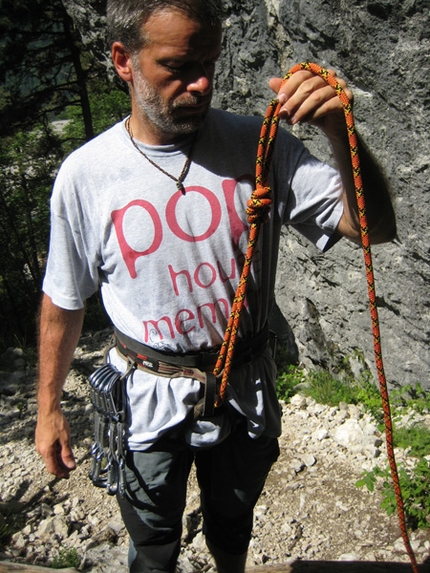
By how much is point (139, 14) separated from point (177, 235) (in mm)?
614

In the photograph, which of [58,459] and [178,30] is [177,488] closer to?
[58,459]

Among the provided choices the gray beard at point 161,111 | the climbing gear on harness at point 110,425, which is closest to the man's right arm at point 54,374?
the climbing gear on harness at point 110,425

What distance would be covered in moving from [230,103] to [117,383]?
122 inches

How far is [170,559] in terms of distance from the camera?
221 centimetres

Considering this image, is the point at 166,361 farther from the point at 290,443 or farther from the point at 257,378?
the point at 290,443

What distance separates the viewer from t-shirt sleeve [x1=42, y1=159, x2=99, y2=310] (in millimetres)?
1826

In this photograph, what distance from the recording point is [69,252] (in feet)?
6.23

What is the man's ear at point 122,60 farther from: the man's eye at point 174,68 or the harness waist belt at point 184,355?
the harness waist belt at point 184,355

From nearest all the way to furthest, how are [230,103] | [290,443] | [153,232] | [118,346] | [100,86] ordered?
[153,232] → [118,346] → [290,443] → [230,103] → [100,86]

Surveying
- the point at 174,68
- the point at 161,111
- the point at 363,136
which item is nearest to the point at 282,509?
the point at 363,136

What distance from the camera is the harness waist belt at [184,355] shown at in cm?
192

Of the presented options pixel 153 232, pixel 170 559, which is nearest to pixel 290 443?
pixel 170 559

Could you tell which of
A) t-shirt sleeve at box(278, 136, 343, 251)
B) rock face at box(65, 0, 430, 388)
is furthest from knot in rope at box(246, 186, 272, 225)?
rock face at box(65, 0, 430, 388)

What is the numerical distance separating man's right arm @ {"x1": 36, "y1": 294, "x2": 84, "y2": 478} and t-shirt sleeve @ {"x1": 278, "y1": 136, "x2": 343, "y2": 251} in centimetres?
80
